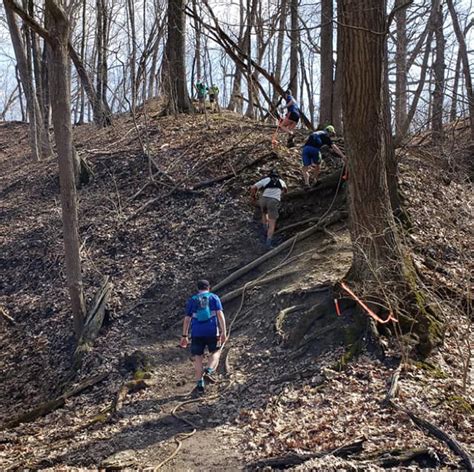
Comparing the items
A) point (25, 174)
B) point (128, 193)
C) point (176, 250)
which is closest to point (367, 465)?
point (176, 250)

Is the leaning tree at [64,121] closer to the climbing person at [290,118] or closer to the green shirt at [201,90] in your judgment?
the climbing person at [290,118]

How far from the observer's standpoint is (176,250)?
12125 mm

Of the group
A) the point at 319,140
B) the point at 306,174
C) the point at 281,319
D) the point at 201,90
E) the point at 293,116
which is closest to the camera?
the point at 281,319

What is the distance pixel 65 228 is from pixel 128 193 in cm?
491

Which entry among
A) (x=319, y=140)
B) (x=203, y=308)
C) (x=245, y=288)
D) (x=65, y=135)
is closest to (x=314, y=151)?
(x=319, y=140)

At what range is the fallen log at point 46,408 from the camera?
8336 millimetres

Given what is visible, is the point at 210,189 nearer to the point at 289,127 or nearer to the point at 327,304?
the point at 289,127

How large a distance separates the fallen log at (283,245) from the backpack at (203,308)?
288 centimetres

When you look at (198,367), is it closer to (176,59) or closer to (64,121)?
(64,121)

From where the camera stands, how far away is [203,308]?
7961 mm

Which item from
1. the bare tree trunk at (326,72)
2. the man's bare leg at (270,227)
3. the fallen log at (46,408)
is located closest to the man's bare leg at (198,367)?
the fallen log at (46,408)

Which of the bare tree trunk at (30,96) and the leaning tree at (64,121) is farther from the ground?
the bare tree trunk at (30,96)

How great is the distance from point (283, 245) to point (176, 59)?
939cm

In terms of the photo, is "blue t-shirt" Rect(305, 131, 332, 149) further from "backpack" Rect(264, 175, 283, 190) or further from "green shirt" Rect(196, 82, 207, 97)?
"green shirt" Rect(196, 82, 207, 97)
